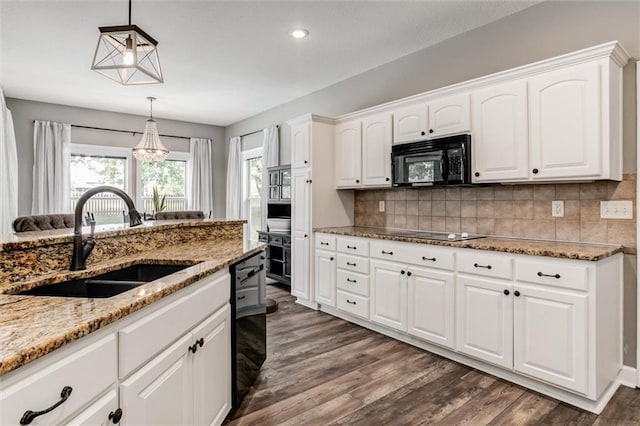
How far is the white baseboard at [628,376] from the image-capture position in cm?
237

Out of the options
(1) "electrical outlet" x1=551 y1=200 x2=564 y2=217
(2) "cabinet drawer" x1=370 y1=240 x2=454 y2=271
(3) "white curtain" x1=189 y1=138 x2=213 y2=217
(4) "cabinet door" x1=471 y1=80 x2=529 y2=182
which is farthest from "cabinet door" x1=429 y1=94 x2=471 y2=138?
(3) "white curtain" x1=189 y1=138 x2=213 y2=217

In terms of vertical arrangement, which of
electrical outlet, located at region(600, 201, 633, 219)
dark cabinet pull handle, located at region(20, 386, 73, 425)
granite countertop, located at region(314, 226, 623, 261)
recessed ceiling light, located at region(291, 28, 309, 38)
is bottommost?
dark cabinet pull handle, located at region(20, 386, 73, 425)

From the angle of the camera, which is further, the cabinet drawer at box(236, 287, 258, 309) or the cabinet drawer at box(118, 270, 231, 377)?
the cabinet drawer at box(236, 287, 258, 309)

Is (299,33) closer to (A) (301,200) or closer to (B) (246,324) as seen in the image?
(A) (301,200)

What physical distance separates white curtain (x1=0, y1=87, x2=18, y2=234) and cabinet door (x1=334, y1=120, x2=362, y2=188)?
13.2 ft

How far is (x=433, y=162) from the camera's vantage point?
3094mm

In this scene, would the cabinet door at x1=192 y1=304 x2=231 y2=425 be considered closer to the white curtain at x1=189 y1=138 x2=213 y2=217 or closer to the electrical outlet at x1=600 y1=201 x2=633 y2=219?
the electrical outlet at x1=600 y1=201 x2=633 y2=219

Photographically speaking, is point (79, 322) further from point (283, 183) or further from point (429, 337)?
point (283, 183)

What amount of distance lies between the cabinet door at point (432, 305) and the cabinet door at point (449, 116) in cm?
119

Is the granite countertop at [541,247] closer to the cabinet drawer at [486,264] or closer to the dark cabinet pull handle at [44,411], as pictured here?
the cabinet drawer at [486,264]

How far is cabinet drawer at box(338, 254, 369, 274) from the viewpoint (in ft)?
11.3

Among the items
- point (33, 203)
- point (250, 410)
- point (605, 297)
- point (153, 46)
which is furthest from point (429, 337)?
point (33, 203)

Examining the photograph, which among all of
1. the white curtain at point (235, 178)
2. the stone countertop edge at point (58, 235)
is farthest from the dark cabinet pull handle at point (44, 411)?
the white curtain at point (235, 178)

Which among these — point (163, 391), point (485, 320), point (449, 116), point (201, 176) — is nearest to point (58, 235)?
point (163, 391)
